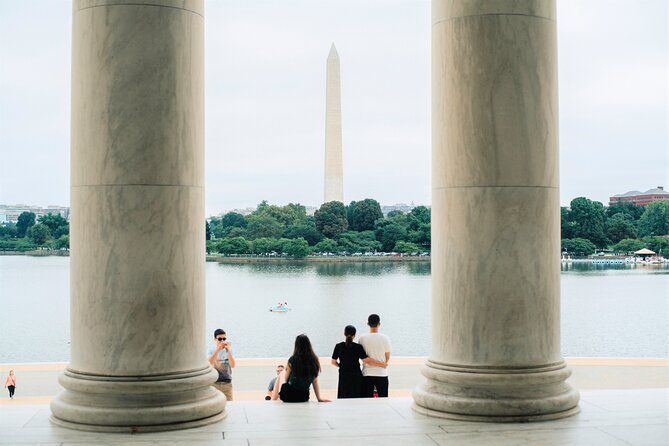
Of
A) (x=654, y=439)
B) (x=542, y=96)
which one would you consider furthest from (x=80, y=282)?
(x=654, y=439)

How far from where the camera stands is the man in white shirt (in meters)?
59.8

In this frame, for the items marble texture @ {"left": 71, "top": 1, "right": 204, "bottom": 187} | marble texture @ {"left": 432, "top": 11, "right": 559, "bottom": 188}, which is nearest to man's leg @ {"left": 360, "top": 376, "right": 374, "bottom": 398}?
marble texture @ {"left": 432, "top": 11, "right": 559, "bottom": 188}

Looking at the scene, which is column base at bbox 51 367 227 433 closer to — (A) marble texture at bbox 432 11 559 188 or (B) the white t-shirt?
(B) the white t-shirt

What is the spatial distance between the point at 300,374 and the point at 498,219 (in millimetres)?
16312

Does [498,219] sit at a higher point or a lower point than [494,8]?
lower

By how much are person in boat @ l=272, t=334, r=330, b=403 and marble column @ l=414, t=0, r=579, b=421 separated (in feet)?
27.8

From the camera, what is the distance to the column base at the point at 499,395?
4797 cm

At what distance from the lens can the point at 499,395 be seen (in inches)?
1896

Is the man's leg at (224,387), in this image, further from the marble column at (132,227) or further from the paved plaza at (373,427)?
the marble column at (132,227)

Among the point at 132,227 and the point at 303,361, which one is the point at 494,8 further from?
the point at 303,361

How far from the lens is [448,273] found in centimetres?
5025

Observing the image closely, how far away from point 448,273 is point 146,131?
18.5 metres

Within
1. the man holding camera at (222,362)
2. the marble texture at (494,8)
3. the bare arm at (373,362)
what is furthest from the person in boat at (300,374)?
the marble texture at (494,8)

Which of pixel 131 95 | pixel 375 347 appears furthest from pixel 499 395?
pixel 131 95
